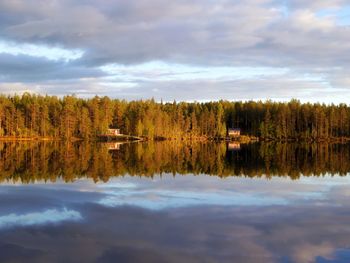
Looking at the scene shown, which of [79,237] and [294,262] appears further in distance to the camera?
[79,237]

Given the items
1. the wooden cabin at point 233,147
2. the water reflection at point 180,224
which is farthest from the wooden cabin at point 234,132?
the water reflection at point 180,224

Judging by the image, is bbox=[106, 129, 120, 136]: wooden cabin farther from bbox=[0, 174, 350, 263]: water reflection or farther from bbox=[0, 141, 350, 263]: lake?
bbox=[0, 174, 350, 263]: water reflection

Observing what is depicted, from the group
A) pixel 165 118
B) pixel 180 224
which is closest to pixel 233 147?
pixel 165 118

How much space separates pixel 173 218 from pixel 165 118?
11861cm

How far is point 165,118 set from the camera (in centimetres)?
13588

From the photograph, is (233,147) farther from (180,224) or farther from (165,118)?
(180,224)

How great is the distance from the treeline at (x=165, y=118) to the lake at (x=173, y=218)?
301ft

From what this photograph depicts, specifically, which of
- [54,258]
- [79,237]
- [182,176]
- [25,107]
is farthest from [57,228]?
[25,107]

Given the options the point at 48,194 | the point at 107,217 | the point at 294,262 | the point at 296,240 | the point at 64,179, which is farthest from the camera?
the point at 64,179

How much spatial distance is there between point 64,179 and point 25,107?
323 feet

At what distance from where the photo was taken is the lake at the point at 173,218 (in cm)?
1288

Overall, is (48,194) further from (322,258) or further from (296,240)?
(322,258)

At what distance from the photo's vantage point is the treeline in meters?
120

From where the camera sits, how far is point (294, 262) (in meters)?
11.9
